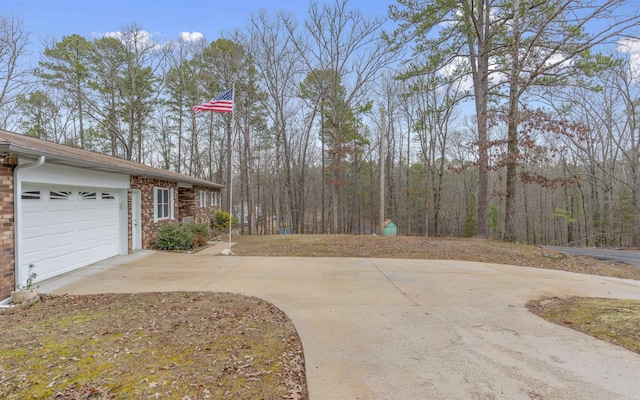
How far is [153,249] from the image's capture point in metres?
9.46

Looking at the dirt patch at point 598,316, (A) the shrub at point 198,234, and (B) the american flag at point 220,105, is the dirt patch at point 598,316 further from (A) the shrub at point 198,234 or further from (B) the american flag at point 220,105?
(A) the shrub at point 198,234

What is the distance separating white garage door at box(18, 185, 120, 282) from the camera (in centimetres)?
540

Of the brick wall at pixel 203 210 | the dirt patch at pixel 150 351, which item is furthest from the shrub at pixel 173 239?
the dirt patch at pixel 150 351

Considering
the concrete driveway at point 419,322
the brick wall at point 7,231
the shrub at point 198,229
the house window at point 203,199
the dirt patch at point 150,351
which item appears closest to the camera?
the dirt patch at point 150,351

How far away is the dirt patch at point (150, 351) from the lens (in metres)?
2.51

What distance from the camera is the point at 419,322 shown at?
4.05m

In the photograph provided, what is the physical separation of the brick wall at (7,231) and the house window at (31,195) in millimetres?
512

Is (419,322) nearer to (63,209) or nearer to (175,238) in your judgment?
(63,209)

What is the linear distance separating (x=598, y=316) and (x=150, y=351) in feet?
18.7

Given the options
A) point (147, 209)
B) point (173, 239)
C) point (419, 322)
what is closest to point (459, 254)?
point (419, 322)

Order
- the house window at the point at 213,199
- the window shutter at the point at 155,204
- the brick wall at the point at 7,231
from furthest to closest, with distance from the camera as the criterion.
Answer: the house window at the point at 213,199 < the window shutter at the point at 155,204 < the brick wall at the point at 7,231

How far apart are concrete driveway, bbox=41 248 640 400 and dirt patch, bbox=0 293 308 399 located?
40 cm

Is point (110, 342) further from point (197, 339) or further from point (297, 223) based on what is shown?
point (297, 223)

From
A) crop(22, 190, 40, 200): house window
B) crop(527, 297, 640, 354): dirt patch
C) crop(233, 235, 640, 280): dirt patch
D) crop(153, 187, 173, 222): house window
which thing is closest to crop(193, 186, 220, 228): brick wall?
crop(153, 187, 173, 222): house window
